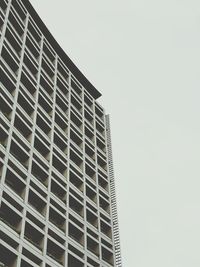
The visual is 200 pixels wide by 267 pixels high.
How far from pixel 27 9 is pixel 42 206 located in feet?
106

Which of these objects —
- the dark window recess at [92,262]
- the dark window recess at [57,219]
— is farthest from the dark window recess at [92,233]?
the dark window recess at [57,219]

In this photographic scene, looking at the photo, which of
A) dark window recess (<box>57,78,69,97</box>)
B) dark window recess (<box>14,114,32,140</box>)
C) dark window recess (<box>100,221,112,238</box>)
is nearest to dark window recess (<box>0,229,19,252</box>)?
dark window recess (<box>14,114,32,140</box>)

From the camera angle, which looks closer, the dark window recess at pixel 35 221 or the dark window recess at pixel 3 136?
the dark window recess at pixel 35 221

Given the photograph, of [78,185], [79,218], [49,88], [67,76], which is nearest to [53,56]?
[67,76]

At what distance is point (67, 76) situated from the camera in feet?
226

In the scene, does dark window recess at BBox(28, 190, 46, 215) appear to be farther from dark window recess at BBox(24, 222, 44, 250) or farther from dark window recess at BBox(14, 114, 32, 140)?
dark window recess at BBox(14, 114, 32, 140)

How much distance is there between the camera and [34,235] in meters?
41.2

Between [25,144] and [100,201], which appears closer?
[25,144]

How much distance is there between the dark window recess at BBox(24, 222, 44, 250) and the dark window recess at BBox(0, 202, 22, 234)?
1.45 metres

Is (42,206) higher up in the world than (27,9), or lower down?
lower down

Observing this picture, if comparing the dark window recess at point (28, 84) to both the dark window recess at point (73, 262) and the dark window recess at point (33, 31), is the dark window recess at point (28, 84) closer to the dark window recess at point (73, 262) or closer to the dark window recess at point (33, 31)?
the dark window recess at point (33, 31)

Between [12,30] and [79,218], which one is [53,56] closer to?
[12,30]

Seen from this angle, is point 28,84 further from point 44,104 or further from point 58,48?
point 58,48

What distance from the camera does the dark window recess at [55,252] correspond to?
139 ft
